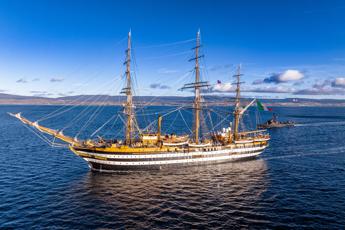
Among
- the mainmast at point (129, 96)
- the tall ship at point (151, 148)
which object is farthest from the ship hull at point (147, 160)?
the mainmast at point (129, 96)

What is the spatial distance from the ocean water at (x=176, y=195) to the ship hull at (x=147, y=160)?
5.36ft

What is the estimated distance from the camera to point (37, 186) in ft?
131

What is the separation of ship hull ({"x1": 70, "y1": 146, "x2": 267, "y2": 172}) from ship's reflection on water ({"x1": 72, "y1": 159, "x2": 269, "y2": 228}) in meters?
1.42

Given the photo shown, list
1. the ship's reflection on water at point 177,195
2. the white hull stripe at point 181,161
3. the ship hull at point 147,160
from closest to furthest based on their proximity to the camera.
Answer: the ship's reflection on water at point 177,195, the ship hull at point 147,160, the white hull stripe at point 181,161

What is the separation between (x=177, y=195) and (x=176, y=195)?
0.15 metres

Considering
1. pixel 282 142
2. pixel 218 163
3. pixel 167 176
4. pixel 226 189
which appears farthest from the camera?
pixel 282 142

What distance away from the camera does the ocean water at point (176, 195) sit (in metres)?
29.1

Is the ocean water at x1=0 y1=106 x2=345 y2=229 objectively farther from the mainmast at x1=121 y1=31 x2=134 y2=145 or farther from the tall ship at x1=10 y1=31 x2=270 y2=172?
the mainmast at x1=121 y1=31 x2=134 y2=145

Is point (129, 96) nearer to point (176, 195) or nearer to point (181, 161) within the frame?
point (181, 161)

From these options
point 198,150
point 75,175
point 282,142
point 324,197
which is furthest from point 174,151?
point 282,142

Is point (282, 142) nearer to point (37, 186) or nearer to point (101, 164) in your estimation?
point (101, 164)

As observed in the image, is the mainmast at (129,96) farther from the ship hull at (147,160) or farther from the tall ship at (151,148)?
the ship hull at (147,160)

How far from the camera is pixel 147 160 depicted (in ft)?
160

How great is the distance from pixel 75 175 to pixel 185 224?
89.5 ft
